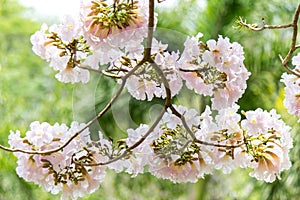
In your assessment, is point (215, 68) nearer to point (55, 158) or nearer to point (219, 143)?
point (219, 143)

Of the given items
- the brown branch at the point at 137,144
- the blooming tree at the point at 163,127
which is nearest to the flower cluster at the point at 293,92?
the blooming tree at the point at 163,127

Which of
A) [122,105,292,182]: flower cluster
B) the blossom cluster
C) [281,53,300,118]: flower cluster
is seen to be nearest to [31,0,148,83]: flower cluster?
the blossom cluster

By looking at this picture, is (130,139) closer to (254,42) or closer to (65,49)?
(65,49)

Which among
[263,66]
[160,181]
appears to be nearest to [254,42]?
[263,66]

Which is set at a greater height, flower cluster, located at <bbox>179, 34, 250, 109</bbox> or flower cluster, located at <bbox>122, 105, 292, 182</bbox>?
flower cluster, located at <bbox>179, 34, 250, 109</bbox>

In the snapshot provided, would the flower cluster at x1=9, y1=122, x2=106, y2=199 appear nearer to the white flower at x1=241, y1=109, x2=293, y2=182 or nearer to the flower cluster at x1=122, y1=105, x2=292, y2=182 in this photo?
the flower cluster at x1=122, y1=105, x2=292, y2=182

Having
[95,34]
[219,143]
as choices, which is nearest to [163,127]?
[219,143]

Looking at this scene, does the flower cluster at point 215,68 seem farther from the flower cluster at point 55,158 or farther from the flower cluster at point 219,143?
the flower cluster at point 55,158

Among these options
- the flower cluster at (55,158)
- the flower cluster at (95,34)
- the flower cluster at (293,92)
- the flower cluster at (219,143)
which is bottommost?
the flower cluster at (55,158)
